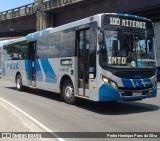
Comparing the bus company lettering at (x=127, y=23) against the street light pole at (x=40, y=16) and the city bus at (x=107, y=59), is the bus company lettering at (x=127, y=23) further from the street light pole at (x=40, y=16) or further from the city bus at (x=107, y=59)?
the street light pole at (x=40, y=16)

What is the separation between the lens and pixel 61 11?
37500mm

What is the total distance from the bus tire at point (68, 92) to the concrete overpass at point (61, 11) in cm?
1609

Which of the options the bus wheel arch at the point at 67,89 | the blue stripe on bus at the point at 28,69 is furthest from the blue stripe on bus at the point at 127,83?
the blue stripe on bus at the point at 28,69

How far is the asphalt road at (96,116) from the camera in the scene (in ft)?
28.5

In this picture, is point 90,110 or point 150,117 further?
point 90,110

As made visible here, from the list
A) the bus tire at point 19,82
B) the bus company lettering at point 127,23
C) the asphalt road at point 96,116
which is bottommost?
the asphalt road at point 96,116

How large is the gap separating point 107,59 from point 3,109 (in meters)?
4.09

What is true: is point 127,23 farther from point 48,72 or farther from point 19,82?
point 19,82

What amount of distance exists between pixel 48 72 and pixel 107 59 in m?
4.93

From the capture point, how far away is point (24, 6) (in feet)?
144

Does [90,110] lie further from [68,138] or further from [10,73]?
[10,73]

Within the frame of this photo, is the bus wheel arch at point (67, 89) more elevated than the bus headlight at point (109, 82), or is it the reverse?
→ the bus headlight at point (109, 82)

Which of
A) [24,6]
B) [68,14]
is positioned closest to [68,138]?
[68,14]

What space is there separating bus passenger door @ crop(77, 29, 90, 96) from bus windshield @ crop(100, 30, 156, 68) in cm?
100
